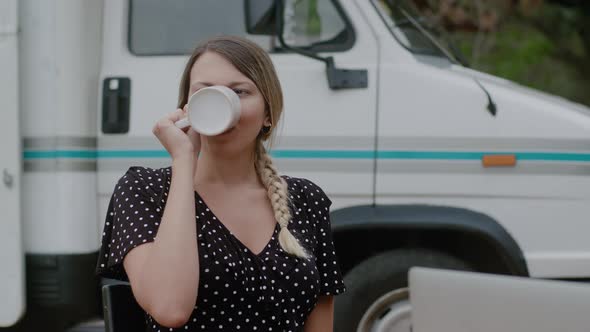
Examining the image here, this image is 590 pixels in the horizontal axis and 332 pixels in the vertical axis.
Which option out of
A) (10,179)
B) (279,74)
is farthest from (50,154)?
(279,74)

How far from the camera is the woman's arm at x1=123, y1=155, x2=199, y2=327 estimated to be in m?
1.89

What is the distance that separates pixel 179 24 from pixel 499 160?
1.55 m

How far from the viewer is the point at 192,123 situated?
191 cm

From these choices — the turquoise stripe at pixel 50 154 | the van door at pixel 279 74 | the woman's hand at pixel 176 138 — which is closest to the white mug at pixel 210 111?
the woman's hand at pixel 176 138

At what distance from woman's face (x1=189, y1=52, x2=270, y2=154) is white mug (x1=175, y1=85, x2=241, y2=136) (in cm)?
14

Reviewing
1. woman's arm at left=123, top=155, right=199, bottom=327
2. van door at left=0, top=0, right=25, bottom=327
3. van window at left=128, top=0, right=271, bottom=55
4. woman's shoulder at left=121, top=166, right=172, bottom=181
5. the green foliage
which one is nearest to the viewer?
woman's arm at left=123, top=155, right=199, bottom=327

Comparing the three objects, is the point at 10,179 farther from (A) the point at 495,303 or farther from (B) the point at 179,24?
(A) the point at 495,303

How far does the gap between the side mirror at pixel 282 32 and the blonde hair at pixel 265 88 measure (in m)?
1.55

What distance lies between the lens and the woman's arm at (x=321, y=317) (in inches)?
89.4

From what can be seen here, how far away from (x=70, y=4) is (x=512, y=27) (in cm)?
994

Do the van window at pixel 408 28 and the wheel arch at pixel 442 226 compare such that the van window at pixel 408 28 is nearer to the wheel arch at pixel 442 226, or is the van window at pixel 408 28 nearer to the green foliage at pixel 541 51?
the wheel arch at pixel 442 226

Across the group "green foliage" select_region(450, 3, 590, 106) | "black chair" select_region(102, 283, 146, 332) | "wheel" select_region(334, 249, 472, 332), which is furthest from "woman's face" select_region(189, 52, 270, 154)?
"green foliage" select_region(450, 3, 590, 106)

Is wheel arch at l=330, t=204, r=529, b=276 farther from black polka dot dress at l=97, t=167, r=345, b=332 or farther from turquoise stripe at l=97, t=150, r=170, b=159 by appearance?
black polka dot dress at l=97, t=167, r=345, b=332

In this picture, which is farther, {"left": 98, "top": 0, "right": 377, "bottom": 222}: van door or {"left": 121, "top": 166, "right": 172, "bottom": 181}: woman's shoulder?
{"left": 98, "top": 0, "right": 377, "bottom": 222}: van door
